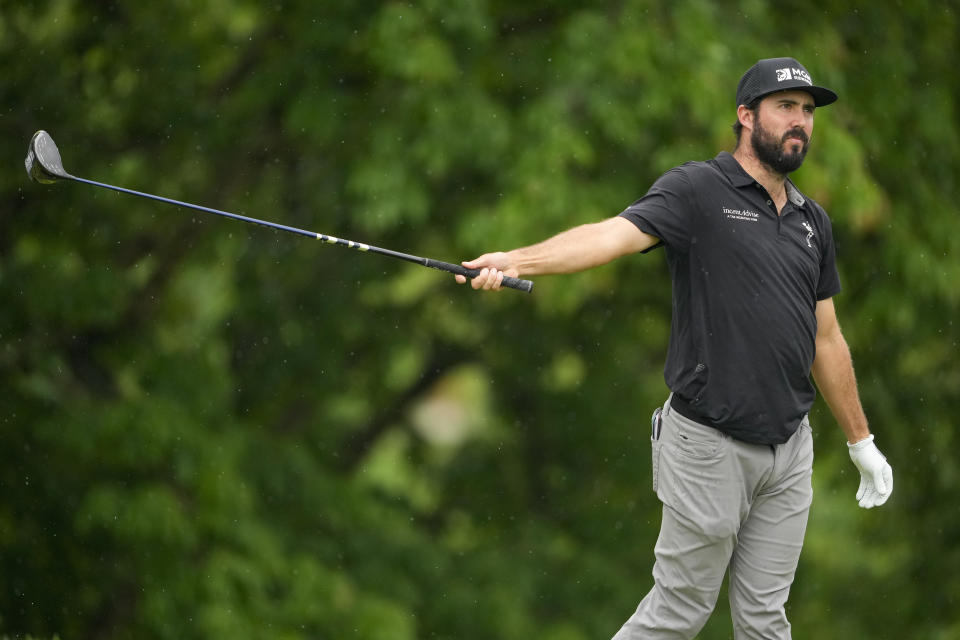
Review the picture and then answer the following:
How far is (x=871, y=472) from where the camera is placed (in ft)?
15.9

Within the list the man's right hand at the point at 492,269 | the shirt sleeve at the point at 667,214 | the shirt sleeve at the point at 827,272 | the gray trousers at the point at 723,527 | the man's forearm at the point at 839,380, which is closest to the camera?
the man's right hand at the point at 492,269

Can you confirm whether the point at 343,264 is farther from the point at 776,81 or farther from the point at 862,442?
the point at 776,81

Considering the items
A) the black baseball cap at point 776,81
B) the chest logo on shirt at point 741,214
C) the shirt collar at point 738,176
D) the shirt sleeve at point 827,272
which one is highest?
the black baseball cap at point 776,81

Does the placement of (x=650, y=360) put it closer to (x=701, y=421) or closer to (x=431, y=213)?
(x=431, y=213)

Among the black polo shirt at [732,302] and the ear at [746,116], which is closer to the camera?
the black polo shirt at [732,302]

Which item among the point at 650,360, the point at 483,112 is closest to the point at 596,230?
the point at 483,112

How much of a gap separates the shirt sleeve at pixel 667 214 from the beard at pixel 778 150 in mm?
285

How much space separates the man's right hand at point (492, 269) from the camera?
4.12 metres

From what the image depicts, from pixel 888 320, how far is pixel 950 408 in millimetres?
2356

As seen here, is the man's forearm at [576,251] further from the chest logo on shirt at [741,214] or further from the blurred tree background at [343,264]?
the blurred tree background at [343,264]

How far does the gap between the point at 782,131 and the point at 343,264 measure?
25.5 ft

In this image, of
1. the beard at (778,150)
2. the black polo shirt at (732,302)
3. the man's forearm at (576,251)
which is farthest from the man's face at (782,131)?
the man's forearm at (576,251)

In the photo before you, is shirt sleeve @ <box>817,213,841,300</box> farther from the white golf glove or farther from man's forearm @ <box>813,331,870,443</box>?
the white golf glove

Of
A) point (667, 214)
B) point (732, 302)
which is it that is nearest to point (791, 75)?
point (667, 214)
